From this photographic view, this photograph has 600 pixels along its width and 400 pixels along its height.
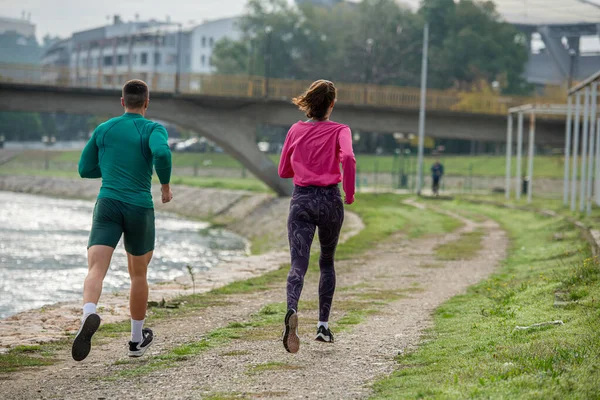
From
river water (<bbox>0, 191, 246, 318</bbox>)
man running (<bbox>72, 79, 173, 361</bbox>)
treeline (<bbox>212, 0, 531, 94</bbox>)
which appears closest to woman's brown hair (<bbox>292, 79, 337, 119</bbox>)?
man running (<bbox>72, 79, 173, 361</bbox>)

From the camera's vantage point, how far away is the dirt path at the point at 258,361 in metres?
6.41

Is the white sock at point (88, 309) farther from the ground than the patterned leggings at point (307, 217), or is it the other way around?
the patterned leggings at point (307, 217)

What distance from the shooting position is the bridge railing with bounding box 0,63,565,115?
152 ft

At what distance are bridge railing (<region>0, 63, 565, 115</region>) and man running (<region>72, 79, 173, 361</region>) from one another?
38545 mm

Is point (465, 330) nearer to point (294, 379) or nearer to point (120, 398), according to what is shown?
point (294, 379)

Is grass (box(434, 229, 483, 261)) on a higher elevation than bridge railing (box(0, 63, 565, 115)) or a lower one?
lower

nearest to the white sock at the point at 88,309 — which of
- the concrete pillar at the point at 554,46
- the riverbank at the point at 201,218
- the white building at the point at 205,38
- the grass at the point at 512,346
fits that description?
the riverbank at the point at 201,218

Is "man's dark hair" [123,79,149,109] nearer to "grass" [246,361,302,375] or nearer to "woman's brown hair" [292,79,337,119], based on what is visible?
"woman's brown hair" [292,79,337,119]

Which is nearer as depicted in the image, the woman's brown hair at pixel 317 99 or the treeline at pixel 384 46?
the woman's brown hair at pixel 317 99

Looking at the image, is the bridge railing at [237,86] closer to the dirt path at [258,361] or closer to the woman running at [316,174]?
the dirt path at [258,361]

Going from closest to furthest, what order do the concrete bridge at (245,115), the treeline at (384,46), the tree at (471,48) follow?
the concrete bridge at (245,115), the tree at (471,48), the treeline at (384,46)

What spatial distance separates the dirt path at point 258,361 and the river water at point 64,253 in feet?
22.5

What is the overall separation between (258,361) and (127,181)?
1.61 meters

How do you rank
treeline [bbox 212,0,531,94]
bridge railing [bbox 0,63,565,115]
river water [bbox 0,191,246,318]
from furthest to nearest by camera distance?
treeline [bbox 212,0,531,94] < bridge railing [bbox 0,63,565,115] < river water [bbox 0,191,246,318]
